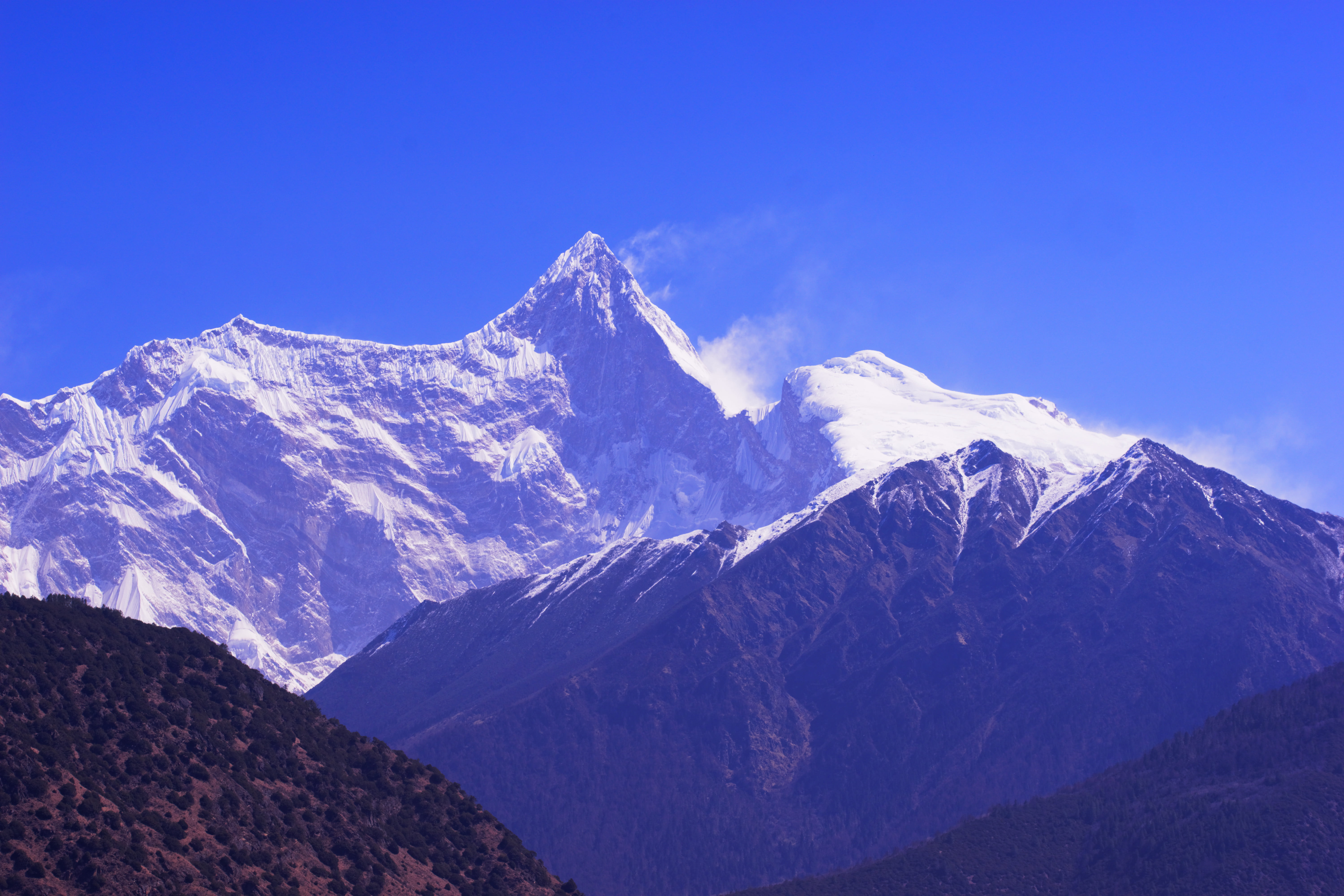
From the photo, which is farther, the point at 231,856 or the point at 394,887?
the point at 394,887

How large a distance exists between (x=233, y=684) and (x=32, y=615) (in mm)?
15779

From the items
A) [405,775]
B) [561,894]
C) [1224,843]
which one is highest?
[1224,843]

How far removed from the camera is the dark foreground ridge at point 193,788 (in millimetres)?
89312

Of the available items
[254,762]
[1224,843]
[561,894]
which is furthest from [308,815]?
[1224,843]

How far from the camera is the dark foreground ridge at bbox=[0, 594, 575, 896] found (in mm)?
89312

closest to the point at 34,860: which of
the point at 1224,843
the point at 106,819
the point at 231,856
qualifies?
the point at 106,819

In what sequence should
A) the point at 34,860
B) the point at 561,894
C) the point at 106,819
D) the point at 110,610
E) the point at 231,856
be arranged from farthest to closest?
the point at 110,610, the point at 561,894, the point at 231,856, the point at 106,819, the point at 34,860

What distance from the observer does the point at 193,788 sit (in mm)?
103625

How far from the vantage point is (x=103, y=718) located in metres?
104

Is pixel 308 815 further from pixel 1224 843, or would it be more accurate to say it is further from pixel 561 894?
pixel 1224 843

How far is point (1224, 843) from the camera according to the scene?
199 metres

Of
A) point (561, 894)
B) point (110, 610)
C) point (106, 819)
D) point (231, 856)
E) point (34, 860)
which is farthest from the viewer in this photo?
point (110, 610)

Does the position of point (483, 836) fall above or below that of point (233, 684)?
below

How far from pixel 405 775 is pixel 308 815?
50.3 feet
